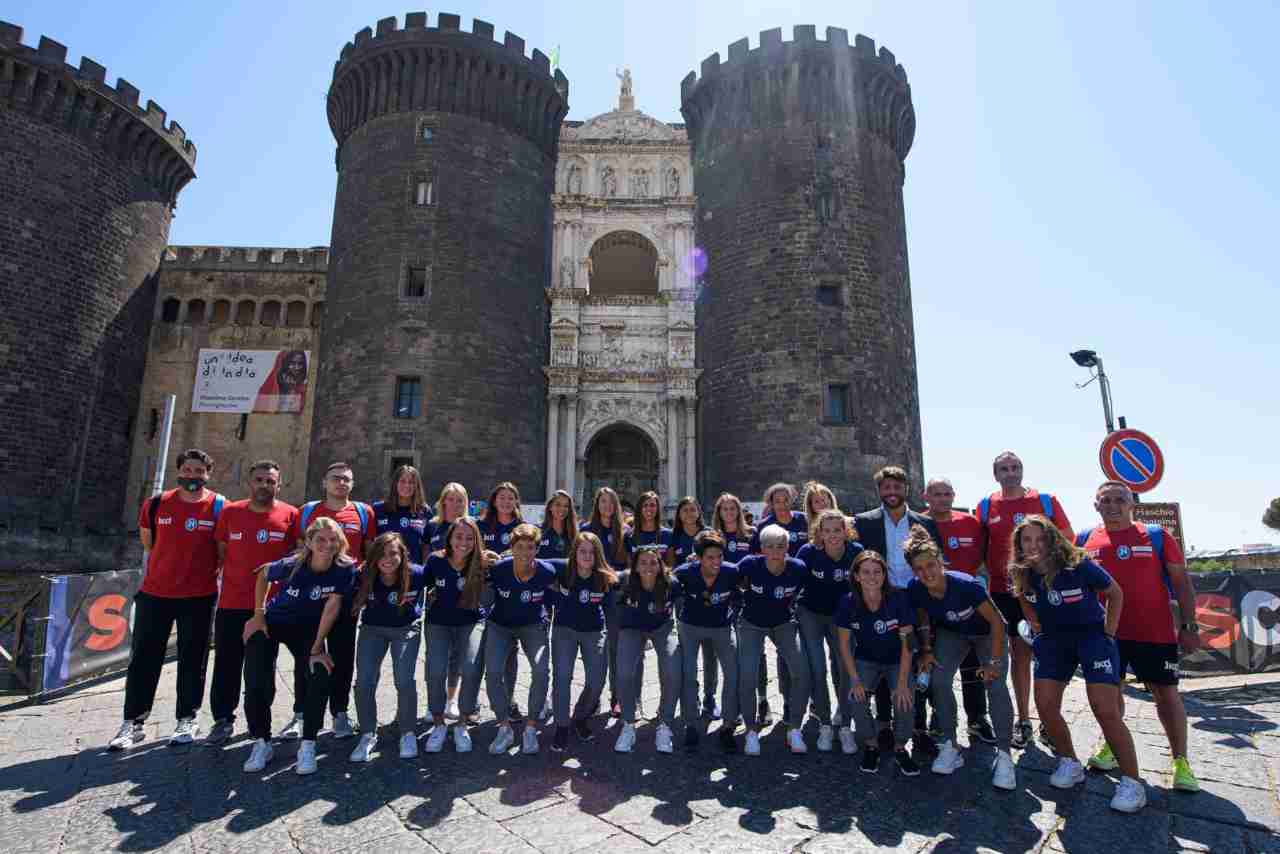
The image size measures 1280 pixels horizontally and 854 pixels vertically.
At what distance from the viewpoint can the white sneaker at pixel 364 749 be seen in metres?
4.76

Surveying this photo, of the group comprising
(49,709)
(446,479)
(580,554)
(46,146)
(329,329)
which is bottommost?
(49,709)

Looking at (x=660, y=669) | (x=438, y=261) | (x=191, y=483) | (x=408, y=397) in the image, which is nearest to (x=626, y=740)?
(x=660, y=669)

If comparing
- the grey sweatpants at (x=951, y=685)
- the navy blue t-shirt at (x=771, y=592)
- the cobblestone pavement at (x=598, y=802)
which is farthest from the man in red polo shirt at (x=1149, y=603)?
the navy blue t-shirt at (x=771, y=592)

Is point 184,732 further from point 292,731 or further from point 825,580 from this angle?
point 825,580

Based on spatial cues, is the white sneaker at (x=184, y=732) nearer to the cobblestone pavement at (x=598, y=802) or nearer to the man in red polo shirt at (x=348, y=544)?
the cobblestone pavement at (x=598, y=802)

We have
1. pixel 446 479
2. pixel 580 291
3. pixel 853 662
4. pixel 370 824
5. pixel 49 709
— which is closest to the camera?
pixel 370 824

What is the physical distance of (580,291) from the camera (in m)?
22.0

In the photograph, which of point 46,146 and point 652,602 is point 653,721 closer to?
point 652,602

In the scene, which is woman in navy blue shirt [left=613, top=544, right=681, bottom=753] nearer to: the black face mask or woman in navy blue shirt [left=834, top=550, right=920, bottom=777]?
woman in navy blue shirt [left=834, top=550, right=920, bottom=777]

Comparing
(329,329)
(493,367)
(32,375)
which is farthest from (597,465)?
(32,375)

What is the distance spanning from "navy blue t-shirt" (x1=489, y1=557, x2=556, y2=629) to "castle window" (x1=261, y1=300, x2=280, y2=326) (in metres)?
22.4

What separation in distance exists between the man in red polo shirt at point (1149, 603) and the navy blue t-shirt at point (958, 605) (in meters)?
0.86

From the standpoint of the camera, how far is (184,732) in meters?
5.21

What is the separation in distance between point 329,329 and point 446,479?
20.7 feet
